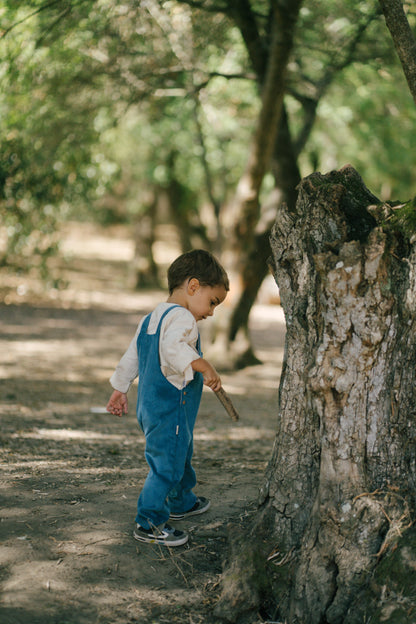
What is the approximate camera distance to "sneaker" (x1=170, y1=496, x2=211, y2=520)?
3.83 metres

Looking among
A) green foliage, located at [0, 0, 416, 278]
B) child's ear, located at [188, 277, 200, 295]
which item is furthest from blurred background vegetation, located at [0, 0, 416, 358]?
child's ear, located at [188, 277, 200, 295]

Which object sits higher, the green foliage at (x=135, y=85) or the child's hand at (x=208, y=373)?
the green foliage at (x=135, y=85)

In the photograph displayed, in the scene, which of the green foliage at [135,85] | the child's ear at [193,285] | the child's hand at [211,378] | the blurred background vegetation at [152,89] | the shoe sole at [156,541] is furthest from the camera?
the blurred background vegetation at [152,89]

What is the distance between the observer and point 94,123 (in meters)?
11.4

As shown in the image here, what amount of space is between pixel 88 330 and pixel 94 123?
428 cm

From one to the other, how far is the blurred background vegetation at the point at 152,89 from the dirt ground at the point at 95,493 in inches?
114

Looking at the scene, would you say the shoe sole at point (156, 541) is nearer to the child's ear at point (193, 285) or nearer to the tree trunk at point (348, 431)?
the tree trunk at point (348, 431)

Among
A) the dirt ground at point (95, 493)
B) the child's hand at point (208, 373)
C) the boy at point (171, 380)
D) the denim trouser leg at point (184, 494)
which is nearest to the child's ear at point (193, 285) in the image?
the boy at point (171, 380)

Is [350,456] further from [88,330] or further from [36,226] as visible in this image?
[36,226]

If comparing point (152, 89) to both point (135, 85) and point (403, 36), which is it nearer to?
point (135, 85)

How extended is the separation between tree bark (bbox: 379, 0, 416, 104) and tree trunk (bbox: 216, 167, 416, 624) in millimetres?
894

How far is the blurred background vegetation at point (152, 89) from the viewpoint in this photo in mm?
8484

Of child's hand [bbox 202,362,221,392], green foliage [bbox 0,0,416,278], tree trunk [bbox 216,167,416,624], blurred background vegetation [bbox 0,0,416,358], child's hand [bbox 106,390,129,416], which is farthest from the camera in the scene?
blurred background vegetation [bbox 0,0,416,358]

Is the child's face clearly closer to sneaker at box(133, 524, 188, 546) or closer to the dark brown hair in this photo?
the dark brown hair
